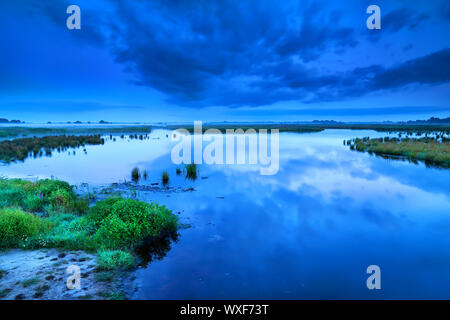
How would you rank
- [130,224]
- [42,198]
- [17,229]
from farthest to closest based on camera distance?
[42,198]
[130,224]
[17,229]

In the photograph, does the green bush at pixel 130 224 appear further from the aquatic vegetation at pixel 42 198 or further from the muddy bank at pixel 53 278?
the aquatic vegetation at pixel 42 198

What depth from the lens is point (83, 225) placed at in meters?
9.43

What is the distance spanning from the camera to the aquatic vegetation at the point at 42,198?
11453 mm

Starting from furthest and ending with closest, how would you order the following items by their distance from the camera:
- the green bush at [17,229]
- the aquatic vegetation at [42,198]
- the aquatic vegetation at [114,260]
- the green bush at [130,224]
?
the aquatic vegetation at [42,198] → the green bush at [130,224] → the green bush at [17,229] → the aquatic vegetation at [114,260]

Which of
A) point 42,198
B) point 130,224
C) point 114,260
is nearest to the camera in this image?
point 114,260

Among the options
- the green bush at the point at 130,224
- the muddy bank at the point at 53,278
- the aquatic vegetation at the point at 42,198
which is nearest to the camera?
the muddy bank at the point at 53,278

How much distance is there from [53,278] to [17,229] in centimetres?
340

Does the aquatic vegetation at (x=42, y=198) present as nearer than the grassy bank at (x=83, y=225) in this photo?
No

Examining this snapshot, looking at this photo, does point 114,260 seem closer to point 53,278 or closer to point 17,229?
point 53,278

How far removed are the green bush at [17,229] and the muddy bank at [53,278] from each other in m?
0.47

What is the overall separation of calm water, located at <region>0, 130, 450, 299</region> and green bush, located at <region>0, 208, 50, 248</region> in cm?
437

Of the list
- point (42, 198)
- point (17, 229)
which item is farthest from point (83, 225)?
point (42, 198)

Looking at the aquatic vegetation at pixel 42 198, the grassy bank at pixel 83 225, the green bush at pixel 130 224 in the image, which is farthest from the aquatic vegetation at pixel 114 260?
the aquatic vegetation at pixel 42 198
